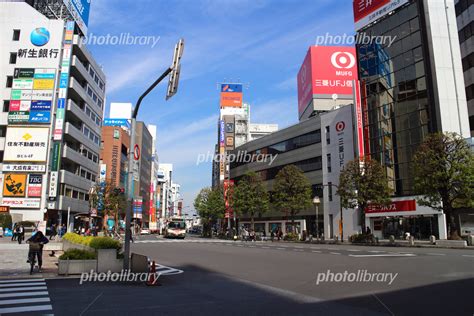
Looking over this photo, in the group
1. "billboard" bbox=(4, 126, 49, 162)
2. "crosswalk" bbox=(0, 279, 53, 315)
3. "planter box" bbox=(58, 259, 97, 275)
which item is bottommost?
"crosswalk" bbox=(0, 279, 53, 315)

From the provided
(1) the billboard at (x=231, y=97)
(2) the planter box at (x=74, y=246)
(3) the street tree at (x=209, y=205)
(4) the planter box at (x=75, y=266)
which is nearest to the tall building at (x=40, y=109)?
(3) the street tree at (x=209, y=205)

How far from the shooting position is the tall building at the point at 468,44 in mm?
43250

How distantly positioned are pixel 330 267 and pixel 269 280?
3.98 m

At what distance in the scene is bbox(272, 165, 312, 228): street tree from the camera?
4777cm

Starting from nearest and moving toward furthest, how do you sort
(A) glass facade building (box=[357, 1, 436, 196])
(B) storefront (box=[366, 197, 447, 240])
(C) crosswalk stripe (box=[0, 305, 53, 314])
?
(C) crosswalk stripe (box=[0, 305, 53, 314]) → (B) storefront (box=[366, 197, 447, 240]) → (A) glass facade building (box=[357, 1, 436, 196])

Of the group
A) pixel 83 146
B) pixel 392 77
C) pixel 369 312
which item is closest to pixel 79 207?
pixel 83 146

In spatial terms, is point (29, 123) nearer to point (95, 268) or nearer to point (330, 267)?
point (95, 268)

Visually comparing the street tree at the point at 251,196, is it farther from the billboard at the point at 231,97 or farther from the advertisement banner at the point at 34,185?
the billboard at the point at 231,97

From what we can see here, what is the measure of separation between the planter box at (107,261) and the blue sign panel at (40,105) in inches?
1845

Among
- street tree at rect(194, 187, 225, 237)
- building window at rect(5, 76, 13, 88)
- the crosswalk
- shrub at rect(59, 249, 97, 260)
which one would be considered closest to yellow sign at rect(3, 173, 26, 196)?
building window at rect(5, 76, 13, 88)

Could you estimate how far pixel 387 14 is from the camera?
48438 millimetres

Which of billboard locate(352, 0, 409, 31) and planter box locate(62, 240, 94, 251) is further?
billboard locate(352, 0, 409, 31)

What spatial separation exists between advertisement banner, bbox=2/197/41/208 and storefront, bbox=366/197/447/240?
4227cm

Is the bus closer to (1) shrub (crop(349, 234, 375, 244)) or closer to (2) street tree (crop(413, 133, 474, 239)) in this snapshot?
(1) shrub (crop(349, 234, 375, 244))
